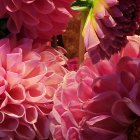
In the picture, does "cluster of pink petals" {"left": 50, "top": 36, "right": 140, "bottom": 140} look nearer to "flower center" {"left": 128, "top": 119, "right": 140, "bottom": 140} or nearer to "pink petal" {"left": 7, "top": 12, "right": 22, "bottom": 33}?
"flower center" {"left": 128, "top": 119, "right": 140, "bottom": 140}

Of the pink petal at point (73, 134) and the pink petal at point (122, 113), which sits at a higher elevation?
the pink petal at point (122, 113)

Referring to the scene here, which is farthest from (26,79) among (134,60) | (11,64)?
(134,60)

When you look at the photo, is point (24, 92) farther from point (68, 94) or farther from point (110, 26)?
point (110, 26)

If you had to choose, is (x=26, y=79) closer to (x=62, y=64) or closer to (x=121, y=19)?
(x=62, y=64)

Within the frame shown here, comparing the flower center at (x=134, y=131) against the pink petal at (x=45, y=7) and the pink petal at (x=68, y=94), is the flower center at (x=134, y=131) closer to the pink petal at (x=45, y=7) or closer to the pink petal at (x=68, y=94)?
the pink petal at (x=68, y=94)

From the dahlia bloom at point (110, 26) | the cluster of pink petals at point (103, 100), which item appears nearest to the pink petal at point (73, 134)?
the cluster of pink petals at point (103, 100)

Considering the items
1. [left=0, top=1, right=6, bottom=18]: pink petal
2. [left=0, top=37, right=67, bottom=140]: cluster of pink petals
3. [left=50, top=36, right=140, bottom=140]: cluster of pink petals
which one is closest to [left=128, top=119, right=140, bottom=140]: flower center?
[left=50, top=36, right=140, bottom=140]: cluster of pink petals
